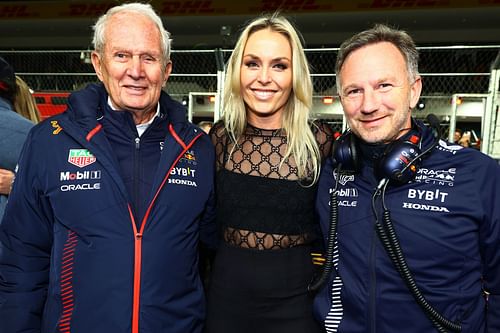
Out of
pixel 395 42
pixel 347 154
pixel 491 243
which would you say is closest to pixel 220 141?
pixel 347 154

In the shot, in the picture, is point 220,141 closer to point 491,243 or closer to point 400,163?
point 400,163

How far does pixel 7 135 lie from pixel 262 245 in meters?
1.44

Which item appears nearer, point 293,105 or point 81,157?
point 81,157

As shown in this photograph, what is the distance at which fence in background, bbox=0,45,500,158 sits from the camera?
17.5ft

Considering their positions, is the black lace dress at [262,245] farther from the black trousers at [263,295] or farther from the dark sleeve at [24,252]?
the dark sleeve at [24,252]

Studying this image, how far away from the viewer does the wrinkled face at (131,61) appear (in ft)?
6.15

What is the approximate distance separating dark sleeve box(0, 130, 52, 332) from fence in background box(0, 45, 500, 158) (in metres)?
3.36

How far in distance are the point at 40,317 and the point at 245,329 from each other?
91 cm

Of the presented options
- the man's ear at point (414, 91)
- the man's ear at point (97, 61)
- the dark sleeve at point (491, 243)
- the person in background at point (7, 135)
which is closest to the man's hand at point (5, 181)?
the person in background at point (7, 135)

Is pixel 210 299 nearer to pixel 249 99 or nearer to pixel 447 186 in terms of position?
pixel 249 99

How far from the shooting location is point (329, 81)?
24.7ft

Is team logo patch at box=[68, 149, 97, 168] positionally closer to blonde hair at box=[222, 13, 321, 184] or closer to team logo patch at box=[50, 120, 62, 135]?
team logo patch at box=[50, 120, 62, 135]

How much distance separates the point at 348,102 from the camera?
191 centimetres

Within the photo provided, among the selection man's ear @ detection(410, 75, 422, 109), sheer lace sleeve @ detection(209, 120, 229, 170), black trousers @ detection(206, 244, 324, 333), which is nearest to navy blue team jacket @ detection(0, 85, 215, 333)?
black trousers @ detection(206, 244, 324, 333)
